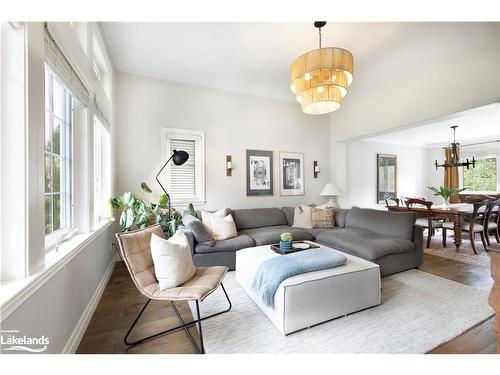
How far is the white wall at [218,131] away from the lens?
3.48 meters

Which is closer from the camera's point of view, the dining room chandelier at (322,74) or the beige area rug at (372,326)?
the beige area rug at (372,326)

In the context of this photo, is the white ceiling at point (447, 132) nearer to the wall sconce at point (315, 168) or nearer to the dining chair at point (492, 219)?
the wall sconce at point (315, 168)

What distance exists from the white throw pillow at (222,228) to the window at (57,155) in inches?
67.1

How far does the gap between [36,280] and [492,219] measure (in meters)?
6.64

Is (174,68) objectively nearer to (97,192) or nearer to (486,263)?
(97,192)

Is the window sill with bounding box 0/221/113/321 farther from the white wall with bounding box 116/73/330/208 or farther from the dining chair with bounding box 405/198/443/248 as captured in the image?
the dining chair with bounding box 405/198/443/248

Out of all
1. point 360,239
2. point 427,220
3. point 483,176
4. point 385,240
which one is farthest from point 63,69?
point 483,176

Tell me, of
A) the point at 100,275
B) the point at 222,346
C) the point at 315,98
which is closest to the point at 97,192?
the point at 100,275

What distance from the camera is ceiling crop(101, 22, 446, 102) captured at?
94.8 inches

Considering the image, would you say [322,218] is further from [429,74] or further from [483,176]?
[483,176]

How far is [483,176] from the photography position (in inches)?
257

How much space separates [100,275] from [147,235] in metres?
1.09

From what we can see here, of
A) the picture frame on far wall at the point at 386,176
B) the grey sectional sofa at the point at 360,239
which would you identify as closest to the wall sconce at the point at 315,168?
the grey sectional sofa at the point at 360,239

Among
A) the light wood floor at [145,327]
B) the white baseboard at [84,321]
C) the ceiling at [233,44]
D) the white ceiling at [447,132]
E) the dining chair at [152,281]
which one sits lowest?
the light wood floor at [145,327]
